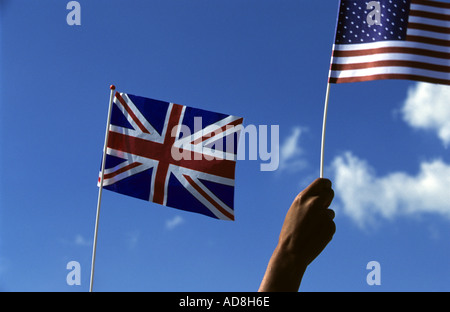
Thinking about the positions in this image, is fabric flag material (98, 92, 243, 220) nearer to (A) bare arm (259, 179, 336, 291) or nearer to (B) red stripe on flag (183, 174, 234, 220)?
(B) red stripe on flag (183, 174, 234, 220)

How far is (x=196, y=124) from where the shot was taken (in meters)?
10.4

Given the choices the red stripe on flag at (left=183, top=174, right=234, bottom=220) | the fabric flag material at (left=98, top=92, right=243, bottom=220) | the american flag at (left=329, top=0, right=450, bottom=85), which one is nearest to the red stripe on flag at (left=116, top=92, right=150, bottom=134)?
the fabric flag material at (left=98, top=92, right=243, bottom=220)

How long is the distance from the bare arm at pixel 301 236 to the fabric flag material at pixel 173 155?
5.47 meters

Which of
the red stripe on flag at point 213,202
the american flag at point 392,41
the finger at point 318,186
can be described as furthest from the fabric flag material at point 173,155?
the finger at point 318,186

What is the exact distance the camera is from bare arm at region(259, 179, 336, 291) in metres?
4.40

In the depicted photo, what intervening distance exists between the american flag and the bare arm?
233 centimetres

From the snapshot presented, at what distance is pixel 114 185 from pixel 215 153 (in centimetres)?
205

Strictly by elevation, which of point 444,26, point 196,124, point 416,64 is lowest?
point 416,64

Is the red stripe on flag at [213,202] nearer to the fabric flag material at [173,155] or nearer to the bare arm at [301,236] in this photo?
the fabric flag material at [173,155]
